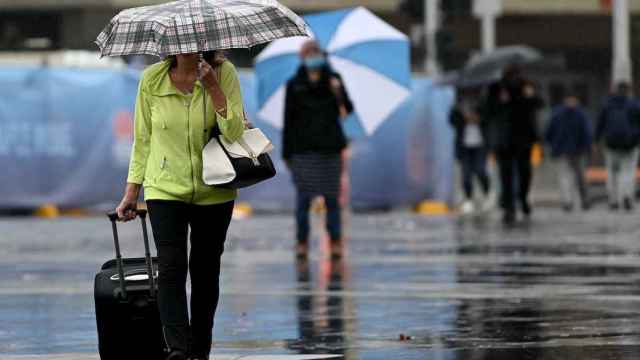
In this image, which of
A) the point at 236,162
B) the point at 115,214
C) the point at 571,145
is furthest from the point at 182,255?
the point at 571,145

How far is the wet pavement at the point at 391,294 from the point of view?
9.16m

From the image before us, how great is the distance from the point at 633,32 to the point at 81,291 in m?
42.6

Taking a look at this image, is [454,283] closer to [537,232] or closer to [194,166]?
[194,166]

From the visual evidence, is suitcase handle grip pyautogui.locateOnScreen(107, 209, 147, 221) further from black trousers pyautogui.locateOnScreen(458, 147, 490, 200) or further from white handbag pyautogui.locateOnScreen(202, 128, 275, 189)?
black trousers pyautogui.locateOnScreen(458, 147, 490, 200)

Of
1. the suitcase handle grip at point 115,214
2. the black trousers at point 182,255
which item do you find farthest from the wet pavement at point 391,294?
the suitcase handle grip at point 115,214

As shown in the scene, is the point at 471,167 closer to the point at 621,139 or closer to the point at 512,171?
the point at 621,139

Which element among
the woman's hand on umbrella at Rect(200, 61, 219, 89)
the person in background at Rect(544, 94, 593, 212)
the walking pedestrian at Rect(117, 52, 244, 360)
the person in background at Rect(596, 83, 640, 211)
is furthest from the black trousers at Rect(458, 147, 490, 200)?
the woman's hand on umbrella at Rect(200, 61, 219, 89)

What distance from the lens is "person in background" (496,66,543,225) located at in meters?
22.0

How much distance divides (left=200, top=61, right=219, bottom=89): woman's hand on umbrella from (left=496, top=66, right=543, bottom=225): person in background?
14273mm

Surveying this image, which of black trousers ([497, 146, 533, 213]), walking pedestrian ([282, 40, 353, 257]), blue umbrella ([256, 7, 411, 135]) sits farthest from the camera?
black trousers ([497, 146, 533, 213])

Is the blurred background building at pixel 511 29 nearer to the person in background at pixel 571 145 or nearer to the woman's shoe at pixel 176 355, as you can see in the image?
the person in background at pixel 571 145

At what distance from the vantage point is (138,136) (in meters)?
7.94

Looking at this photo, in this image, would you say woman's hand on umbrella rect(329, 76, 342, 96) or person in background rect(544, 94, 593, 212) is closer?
woman's hand on umbrella rect(329, 76, 342, 96)

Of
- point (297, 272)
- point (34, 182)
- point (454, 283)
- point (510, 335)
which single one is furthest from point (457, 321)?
point (34, 182)
